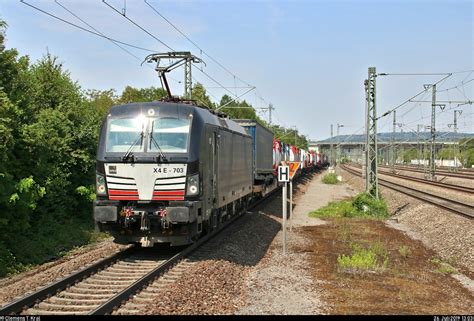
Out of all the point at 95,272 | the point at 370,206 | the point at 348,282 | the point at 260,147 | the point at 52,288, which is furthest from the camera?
the point at 260,147

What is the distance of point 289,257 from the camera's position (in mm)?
11930

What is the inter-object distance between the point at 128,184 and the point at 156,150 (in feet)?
2.94

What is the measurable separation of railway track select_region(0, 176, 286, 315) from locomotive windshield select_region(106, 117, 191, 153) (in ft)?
7.32

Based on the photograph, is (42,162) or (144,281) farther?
(42,162)

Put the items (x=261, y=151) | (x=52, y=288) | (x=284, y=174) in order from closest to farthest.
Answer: (x=52, y=288) → (x=284, y=174) → (x=261, y=151)

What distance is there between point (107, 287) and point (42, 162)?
643 cm

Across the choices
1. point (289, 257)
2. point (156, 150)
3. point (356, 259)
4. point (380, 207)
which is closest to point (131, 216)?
point (156, 150)

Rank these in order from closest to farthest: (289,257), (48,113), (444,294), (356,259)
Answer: (444,294) → (356,259) → (289,257) → (48,113)

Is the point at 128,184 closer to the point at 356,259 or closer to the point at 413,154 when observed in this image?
the point at 356,259

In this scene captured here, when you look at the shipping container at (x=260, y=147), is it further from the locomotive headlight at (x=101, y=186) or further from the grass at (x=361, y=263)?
the locomotive headlight at (x=101, y=186)

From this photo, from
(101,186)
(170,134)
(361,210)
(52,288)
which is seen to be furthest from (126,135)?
(361,210)

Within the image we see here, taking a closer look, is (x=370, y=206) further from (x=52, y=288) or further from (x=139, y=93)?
(x=139, y=93)

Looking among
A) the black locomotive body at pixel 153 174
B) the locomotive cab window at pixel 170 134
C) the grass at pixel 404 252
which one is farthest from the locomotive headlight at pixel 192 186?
the grass at pixel 404 252

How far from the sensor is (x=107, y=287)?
8.21 meters
